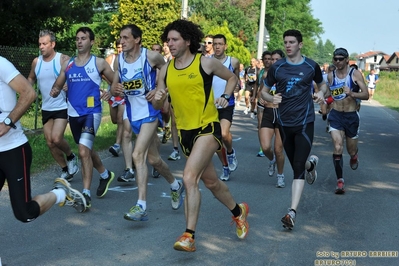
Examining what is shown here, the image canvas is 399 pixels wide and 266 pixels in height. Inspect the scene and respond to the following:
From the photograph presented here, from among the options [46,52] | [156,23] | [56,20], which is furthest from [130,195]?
[156,23]

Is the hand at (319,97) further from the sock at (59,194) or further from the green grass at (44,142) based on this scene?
the green grass at (44,142)

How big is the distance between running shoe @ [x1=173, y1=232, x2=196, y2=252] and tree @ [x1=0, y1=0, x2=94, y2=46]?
11.3m

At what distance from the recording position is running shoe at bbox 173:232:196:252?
228 inches

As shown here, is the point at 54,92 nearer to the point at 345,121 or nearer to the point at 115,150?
the point at 115,150

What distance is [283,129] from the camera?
300 inches

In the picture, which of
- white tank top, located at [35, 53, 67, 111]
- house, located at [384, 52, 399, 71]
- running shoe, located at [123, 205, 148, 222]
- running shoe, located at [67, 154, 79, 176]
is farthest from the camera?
house, located at [384, 52, 399, 71]

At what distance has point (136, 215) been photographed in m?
6.86

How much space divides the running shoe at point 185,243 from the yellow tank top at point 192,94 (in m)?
1.02

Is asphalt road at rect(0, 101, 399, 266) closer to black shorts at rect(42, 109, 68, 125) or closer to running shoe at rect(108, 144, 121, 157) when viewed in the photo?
black shorts at rect(42, 109, 68, 125)

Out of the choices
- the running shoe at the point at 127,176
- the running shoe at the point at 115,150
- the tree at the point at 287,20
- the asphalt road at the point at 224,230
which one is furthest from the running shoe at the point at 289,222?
the tree at the point at 287,20

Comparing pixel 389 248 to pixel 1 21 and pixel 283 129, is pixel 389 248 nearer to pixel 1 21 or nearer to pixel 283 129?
pixel 283 129

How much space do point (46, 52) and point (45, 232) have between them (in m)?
2.93

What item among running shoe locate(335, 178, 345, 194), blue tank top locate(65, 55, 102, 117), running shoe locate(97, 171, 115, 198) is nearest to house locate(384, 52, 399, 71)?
running shoe locate(335, 178, 345, 194)

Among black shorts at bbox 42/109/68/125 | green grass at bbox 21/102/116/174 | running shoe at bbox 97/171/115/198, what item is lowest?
green grass at bbox 21/102/116/174
